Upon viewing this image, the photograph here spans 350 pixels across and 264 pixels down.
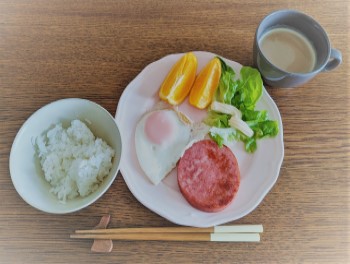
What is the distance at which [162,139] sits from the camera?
1183 mm

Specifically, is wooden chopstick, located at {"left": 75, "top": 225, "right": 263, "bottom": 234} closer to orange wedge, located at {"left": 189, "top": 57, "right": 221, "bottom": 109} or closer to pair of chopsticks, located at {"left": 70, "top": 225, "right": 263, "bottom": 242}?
pair of chopsticks, located at {"left": 70, "top": 225, "right": 263, "bottom": 242}

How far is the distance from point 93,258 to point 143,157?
33 cm

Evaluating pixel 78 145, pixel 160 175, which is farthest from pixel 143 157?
pixel 78 145

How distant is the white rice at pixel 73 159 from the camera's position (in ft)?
3.43

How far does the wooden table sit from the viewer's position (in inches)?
43.1

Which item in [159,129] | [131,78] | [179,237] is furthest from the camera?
[131,78]

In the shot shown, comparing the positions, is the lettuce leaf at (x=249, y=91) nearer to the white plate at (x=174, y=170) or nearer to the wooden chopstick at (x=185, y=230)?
the white plate at (x=174, y=170)

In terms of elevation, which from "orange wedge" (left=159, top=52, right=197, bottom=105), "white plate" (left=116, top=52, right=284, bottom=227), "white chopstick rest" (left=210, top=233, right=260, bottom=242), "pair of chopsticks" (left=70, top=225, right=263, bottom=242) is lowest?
"white chopstick rest" (left=210, top=233, right=260, bottom=242)

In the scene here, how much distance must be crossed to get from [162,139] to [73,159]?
0.28 metres

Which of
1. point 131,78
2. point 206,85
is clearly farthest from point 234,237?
point 131,78

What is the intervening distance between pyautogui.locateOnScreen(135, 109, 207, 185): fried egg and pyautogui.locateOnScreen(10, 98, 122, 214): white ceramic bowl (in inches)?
4.4

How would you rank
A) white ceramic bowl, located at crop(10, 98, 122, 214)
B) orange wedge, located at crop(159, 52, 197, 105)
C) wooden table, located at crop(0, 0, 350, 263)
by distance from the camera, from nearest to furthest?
white ceramic bowl, located at crop(10, 98, 122, 214), wooden table, located at crop(0, 0, 350, 263), orange wedge, located at crop(159, 52, 197, 105)

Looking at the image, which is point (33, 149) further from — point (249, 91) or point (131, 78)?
point (249, 91)

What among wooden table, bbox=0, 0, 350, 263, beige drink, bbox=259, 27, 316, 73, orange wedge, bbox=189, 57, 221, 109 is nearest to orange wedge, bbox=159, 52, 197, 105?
orange wedge, bbox=189, 57, 221, 109
